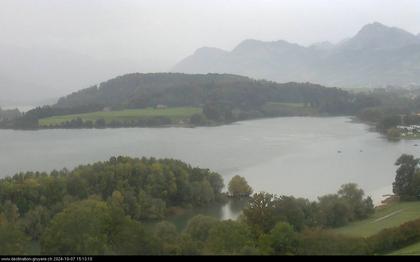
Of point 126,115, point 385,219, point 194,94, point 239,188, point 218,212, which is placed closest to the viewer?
point 385,219

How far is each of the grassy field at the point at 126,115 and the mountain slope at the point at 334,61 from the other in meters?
58.8

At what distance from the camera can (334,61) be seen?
13675cm

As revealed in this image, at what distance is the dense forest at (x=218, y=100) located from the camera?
41656 mm

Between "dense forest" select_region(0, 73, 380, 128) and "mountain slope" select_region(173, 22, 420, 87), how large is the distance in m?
46.7

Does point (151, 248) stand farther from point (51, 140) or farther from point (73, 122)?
point (73, 122)

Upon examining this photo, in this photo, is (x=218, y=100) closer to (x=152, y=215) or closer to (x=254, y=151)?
(x=254, y=151)

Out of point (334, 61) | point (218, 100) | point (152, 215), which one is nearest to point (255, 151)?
point (152, 215)

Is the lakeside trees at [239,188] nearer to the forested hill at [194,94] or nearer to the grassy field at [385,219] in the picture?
the grassy field at [385,219]

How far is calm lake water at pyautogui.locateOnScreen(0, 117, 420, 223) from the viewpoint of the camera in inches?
706

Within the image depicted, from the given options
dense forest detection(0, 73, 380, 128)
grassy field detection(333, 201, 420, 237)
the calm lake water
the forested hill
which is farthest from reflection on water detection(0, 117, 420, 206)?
the forested hill

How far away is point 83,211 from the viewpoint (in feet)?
22.2

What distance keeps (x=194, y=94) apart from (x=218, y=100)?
10.5ft

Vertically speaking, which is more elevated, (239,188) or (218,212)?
(239,188)

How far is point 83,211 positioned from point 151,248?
1.95 metres
